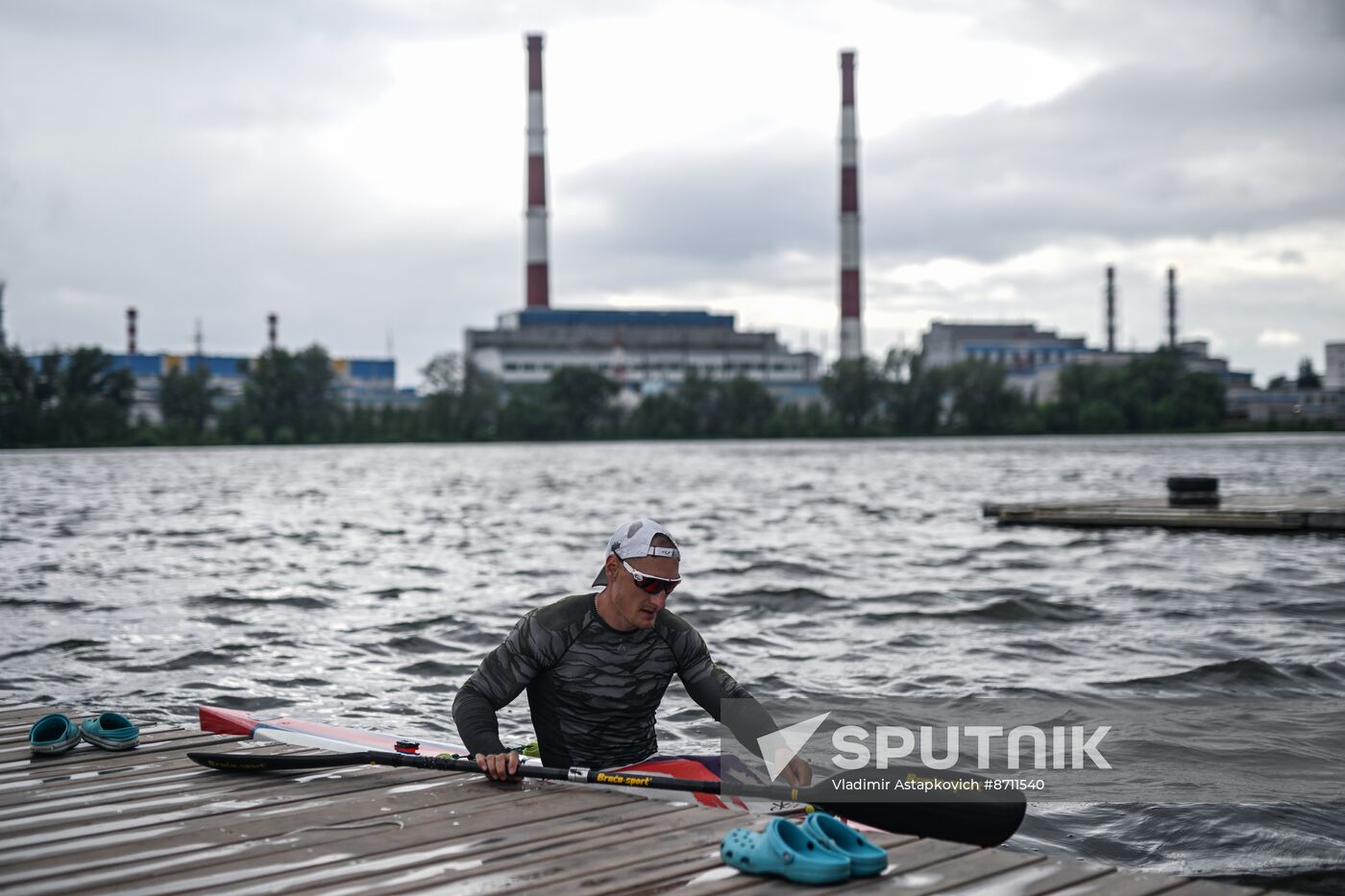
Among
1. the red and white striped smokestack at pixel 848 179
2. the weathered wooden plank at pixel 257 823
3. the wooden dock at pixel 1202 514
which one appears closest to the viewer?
the weathered wooden plank at pixel 257 823

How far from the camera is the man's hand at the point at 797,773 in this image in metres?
5.59

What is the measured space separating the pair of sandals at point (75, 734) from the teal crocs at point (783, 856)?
334 centimetres

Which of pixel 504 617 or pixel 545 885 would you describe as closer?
pixel 545 885

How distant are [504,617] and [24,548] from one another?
551 inches

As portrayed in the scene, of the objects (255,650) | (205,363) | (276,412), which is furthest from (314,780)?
(205,363)

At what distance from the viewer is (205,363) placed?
126375 mm

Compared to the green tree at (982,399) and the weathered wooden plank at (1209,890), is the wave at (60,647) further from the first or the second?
the green tree at (982,399)

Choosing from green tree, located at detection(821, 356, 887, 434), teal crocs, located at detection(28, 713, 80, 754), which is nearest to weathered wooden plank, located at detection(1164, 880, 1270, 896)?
teal crocs, located at detection(28, 713, 80, 754)

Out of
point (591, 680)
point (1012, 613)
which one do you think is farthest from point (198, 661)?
point (1012, 613)

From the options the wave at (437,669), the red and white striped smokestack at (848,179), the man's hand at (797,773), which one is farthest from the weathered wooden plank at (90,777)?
the red and white striped smokestack at (848,179)

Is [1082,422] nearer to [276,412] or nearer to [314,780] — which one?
[276,412]

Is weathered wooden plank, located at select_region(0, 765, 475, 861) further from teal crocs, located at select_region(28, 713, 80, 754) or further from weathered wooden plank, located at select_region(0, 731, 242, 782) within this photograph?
teal crocs, located at select_region(28, 713, 80, 754)

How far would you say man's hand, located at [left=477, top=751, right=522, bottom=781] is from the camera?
540cm

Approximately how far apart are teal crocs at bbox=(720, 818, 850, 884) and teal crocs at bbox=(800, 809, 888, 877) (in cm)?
4
